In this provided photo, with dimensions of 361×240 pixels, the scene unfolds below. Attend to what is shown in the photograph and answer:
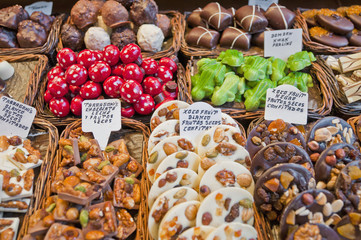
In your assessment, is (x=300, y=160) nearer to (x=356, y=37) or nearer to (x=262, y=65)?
(x=262, y=65)

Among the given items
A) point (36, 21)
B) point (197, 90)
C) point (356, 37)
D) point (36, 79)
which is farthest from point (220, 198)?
point (36, 21)

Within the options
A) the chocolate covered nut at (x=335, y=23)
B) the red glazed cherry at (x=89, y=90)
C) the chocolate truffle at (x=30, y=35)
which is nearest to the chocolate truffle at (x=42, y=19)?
the chocolate truffle at (x=30, y=35)

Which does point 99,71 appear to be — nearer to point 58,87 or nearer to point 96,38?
point 58,87

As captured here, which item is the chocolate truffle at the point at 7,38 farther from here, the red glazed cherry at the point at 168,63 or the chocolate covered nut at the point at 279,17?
the chocolate covered nut at the point at 279,17

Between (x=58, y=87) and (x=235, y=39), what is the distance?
1418mm

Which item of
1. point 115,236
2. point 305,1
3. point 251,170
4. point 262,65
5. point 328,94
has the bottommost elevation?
point 115,236

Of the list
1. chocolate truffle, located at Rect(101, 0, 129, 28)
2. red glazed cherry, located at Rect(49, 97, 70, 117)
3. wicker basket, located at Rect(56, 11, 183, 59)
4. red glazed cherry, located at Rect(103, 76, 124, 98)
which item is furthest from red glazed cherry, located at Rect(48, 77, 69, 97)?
chocolate truffle, located at Rect(101, 0, 129, 28)

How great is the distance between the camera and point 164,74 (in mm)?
2203

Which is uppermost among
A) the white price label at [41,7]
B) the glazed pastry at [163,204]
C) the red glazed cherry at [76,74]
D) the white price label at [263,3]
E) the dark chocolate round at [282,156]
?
the white price label at [41,7]

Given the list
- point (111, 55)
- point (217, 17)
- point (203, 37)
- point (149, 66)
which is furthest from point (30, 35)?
point (217, 17)

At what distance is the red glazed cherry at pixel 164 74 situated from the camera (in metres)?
2.21

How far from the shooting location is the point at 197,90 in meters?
2.14

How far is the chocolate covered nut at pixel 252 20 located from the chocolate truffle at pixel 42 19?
162 centimetres

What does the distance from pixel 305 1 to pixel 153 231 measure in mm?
2661
